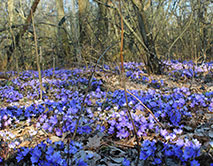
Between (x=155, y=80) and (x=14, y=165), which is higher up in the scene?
(x=155, y=80)

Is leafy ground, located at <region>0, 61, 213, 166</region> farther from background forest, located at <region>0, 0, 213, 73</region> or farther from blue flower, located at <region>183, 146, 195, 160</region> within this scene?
background forest, located at <region>0, 0, 213, 73</region>

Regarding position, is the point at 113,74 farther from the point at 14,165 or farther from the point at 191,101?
the point at 14,165

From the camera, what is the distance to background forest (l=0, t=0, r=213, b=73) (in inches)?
232

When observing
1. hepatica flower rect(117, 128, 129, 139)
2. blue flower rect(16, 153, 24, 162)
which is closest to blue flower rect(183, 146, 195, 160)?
hepatica flower rect(117, 128, 129, 139)

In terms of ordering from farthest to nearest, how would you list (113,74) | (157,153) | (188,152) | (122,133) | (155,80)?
(113,74)
(155,80)
(122,133)
(157,153)
(188,152)

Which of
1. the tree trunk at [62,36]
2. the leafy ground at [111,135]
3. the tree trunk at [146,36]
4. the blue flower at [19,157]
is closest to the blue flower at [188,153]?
the leafy ground at [111,135]

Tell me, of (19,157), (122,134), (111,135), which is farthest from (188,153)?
(19,157)

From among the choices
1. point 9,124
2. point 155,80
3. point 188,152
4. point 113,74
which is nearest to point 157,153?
point 188,152

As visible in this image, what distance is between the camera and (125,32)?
237 inches

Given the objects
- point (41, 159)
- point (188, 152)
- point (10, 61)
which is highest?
point (10, 61)

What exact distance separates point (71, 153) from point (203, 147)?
1295mm

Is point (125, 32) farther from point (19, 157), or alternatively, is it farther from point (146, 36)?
point (19, 157)

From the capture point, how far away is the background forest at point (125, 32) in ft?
19.3

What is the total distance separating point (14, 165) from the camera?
1.99 m
